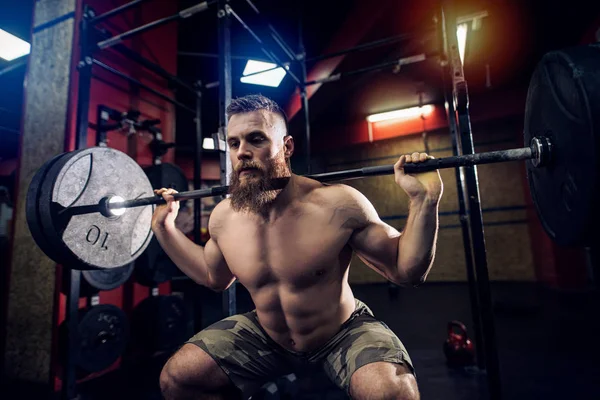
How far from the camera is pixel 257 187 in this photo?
4.36 ft

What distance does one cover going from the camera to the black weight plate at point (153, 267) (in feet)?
8.87

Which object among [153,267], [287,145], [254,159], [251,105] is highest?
[251,105]

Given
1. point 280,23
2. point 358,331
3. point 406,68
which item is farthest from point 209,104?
point 358,331

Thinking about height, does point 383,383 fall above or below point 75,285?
below

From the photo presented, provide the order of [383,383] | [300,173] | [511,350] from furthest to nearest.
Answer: [300,173], [511,350], [383,383]

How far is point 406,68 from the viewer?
16.1 ft

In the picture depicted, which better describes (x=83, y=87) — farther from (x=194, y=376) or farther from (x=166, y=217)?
(x=194, y=376)

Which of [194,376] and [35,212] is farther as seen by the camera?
[35,212]

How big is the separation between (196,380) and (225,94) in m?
1.37

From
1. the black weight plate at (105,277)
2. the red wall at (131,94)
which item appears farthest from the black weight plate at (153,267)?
the red wall at (131,94)

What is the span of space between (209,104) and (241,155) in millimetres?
5945

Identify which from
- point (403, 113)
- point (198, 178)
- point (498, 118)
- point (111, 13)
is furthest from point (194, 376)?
point (498, 118)

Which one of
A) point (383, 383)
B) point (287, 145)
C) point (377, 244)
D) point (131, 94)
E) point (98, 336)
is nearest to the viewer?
point (383, 383)

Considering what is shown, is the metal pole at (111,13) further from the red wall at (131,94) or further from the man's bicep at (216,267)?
the man's bicep at (216,267)
